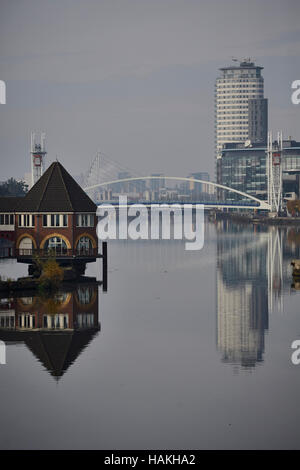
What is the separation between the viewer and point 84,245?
73125 mm

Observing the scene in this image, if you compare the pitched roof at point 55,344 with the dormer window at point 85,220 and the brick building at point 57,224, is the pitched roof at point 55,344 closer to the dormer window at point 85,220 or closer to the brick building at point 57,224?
the brick building at point 57,224

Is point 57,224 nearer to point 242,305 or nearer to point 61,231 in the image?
point 61,231

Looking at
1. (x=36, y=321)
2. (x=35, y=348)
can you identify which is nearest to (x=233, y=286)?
(x=36, y=321)

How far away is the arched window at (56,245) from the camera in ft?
237

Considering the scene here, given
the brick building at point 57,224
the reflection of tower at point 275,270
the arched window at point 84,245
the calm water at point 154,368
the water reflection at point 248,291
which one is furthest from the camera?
the arched window at point 84,245

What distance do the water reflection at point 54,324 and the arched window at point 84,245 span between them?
6.39 meters

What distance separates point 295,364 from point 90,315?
17528mm

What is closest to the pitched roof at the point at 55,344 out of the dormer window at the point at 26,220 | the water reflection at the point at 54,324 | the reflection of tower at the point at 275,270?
the water reflection at the point at 54,324

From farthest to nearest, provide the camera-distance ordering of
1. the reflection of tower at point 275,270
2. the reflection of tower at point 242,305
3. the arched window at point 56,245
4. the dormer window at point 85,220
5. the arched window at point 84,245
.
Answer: the dormer window at point 85,220, the arched window at point 84,245, the arched window at point 56,245, the reflection of tower at point 275,270, the reflection of tower at point 242,305

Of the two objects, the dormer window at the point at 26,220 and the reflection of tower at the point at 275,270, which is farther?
the dormer window at the point at 26,220

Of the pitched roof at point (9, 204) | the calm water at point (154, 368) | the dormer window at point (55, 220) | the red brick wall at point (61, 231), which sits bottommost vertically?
the calm water at point (154, 368)

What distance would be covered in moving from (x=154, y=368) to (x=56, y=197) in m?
35.0

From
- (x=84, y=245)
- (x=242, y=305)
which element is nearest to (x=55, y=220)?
(x=84, y=245)

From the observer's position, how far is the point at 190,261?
97.6m
